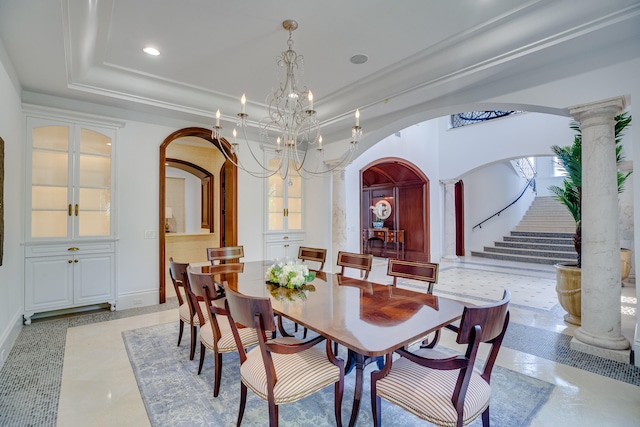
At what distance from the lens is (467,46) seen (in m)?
2.98

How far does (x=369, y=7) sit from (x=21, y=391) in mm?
3962

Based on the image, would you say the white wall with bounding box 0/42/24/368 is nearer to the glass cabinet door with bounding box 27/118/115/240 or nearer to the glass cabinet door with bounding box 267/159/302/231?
the glass cabinet door with bounding box 27/118/115/240

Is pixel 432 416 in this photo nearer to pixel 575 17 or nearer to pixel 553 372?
pixel 553 372

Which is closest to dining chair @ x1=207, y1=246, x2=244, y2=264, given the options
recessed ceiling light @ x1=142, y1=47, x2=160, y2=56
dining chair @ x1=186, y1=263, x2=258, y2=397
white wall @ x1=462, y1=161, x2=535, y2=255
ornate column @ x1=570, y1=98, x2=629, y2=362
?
dining chair @ x1=186, y1=263, x2=258, y2=397

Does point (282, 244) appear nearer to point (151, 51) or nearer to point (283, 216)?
point (283, 216)

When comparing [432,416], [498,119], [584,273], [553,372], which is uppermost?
[498,119]

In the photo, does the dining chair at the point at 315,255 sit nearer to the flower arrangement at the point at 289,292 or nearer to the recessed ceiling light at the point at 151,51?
the flower arrangement at the point at 289,292

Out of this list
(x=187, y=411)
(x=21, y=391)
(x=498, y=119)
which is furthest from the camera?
(x=498, y=119)

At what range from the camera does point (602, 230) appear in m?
2.77

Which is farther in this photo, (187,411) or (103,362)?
(103,362)

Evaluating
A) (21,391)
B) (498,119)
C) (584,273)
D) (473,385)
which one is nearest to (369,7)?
(473,385)

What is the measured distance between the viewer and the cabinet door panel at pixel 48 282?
3635mm

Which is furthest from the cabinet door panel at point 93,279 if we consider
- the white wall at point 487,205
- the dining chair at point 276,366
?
the white wall at point 487,205

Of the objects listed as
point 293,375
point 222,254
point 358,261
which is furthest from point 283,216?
point 293,375
